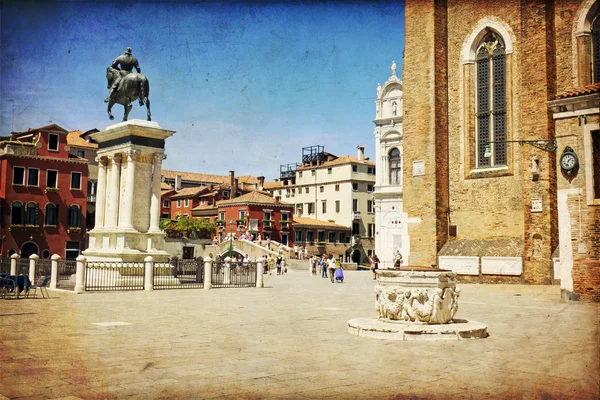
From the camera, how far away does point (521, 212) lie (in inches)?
1027

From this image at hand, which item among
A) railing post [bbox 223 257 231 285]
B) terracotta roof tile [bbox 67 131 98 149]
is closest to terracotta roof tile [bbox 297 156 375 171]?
terracotta roof tile [bbox 67 131 98 149]

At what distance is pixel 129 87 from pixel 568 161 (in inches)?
679

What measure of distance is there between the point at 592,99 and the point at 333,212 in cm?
6136

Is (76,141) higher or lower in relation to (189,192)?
higher

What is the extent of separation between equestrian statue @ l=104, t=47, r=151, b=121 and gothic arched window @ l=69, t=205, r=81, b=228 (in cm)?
2666

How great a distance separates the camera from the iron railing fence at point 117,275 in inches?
878

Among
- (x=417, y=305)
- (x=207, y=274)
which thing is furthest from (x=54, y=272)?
(x=417, y=305)

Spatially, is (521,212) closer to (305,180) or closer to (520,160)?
(520,160)

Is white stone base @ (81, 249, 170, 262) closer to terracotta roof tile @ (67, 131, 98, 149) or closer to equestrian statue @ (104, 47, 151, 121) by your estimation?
equestrian statue @ (104, 47, 151, 121)

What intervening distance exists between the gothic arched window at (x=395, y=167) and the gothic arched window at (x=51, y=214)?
87.7ft

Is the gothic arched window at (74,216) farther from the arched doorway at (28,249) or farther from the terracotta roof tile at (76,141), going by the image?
the terracotta roof tile at (76,141)

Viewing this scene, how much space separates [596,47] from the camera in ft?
78.2

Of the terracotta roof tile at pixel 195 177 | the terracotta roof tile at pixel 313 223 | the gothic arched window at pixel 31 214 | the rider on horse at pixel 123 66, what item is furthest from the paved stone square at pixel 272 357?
the terracotta roof tile at pixel 195 177

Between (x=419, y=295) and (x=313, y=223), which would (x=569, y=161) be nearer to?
(x=419, y=295)
